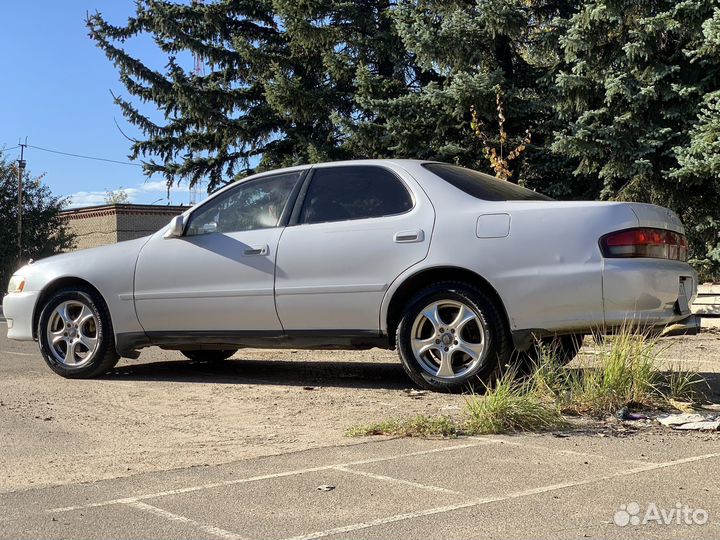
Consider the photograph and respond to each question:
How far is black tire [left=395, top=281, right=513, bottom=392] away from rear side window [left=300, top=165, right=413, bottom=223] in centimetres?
74

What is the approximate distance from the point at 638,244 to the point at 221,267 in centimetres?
322

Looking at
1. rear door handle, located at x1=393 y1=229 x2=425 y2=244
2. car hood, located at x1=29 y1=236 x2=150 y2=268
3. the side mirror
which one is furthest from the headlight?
rear door handle, located at x1=393 y1=229 x2=425 y2=244

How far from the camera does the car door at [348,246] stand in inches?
262

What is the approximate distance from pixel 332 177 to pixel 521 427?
2.83m

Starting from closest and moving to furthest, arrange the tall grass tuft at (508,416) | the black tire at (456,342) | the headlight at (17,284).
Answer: the tall grass tuft at (508,416) → the black tire at (456,342) → the headlight at (17,284)

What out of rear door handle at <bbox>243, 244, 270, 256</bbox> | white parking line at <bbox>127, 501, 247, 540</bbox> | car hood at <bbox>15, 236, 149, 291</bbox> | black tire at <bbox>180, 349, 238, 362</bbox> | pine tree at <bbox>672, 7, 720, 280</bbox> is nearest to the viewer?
white parking line at <bbox>127, 501, 247, 540</bbox>

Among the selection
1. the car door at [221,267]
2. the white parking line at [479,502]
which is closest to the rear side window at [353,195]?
the car door at [221,267]

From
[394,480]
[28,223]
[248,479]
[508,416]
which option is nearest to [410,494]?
[394,480]

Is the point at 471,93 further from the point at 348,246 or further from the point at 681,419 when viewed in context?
the point at 681,419

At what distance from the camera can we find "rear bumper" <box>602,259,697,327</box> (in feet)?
19.5

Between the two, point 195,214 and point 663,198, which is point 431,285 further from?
point 663,198

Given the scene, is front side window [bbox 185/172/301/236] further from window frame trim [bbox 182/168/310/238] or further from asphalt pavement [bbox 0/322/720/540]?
asphalt pavement [bbox 0/322/720/540]

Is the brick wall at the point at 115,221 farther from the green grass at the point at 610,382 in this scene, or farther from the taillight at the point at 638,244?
the green grass at the point at 610,382

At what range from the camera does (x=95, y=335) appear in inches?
314
